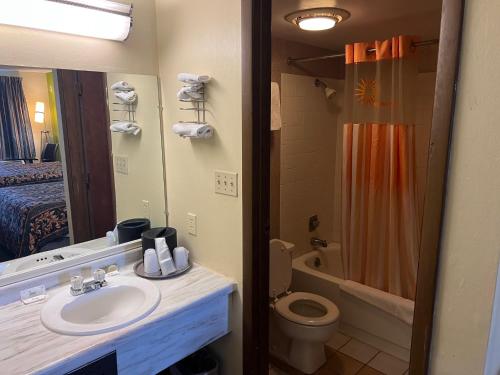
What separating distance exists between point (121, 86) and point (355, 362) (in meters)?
2.25

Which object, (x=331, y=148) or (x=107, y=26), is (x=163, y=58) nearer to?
(x=107, y=26)

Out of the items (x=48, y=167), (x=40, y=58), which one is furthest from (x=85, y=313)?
(x=40, y=58)

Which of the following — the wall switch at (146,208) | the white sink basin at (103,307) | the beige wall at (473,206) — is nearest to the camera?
the beige wall at (473,206)

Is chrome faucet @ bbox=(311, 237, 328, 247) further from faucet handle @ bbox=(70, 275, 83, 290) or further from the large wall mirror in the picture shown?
faucet handle @ bbox=(70, 275, 83, 290)

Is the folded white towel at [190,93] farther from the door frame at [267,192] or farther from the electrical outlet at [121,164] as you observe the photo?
the electrical outlet at [121,164]

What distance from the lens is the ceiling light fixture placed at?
209 centimetres

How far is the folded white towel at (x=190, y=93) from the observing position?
5.13 feet

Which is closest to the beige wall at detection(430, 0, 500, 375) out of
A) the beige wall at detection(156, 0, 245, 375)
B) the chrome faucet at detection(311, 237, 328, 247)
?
the beige wall at detection(156, 0, 245, 375)

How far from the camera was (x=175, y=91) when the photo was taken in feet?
5.72

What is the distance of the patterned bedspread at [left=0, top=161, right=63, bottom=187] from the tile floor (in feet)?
5.97

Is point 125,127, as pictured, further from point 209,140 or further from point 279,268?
point 279,268

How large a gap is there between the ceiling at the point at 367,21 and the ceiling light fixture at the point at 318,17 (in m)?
0.05

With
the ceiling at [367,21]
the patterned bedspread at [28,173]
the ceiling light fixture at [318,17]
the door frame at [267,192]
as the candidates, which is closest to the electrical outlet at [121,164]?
the patterned bedspread at [28,173]

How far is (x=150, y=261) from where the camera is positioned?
1650 mm
